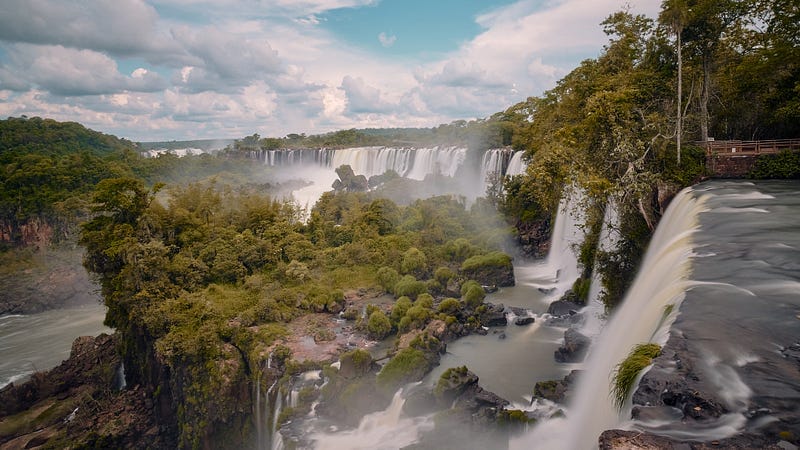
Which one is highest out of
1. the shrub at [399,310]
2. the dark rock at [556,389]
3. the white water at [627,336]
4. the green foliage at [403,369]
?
the white water at [627,336]

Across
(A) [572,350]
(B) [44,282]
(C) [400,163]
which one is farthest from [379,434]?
(C) [400,163]

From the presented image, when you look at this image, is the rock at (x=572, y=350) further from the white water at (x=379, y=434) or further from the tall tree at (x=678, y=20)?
the tall tree at (x=678, y=20)

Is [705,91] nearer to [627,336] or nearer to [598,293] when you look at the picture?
[598,293]

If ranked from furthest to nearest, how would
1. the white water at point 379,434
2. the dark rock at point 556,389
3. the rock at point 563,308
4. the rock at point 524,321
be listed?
the rock at point 563,308
the rock at point 524,321
the dark rock at point 556,389
the white water at point 379,434

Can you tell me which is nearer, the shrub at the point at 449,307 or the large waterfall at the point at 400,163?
the shrub at the point at 449,307

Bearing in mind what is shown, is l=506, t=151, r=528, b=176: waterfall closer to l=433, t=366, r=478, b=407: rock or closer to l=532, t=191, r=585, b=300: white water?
l=532, t=191, r=585, b=300: white water

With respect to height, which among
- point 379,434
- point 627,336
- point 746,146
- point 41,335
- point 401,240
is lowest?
point 41,335

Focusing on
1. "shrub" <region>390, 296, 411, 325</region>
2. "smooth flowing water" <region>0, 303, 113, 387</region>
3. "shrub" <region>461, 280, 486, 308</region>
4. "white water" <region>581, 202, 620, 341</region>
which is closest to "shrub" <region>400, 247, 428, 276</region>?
"shrub" <region>461, 280, 486, 308</region>

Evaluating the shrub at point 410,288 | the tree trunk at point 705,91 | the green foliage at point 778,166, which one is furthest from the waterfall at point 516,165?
the green foliage at point 778,166
